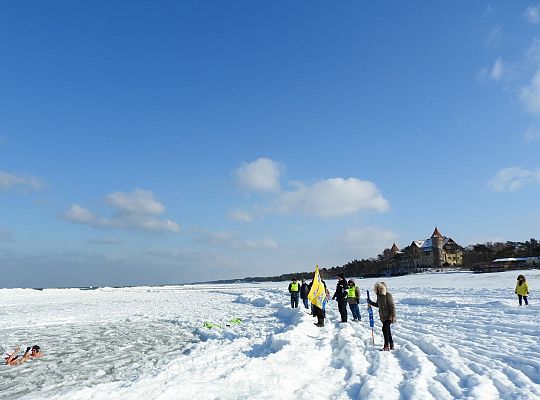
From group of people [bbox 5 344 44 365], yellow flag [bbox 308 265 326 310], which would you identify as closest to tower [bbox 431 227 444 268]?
yellow flag [bbox 308 265 326 310]

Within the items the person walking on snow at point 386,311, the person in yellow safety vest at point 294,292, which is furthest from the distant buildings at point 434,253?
the person walking on snow at point 386,311

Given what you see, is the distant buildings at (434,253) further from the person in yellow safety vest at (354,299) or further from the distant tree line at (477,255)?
the person in yellow safety vest at (354,299)

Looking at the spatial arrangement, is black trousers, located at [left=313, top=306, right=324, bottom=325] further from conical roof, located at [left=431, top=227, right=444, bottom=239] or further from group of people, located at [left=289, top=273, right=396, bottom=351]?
conical roof, located at [left=431, top=227, right=444, bottom=239]

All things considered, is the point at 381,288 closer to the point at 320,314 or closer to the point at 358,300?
the point at 320,314

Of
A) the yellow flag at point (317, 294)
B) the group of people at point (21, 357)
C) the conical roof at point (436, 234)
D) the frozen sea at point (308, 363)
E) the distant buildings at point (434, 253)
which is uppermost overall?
the conical roof at point (436, 234)

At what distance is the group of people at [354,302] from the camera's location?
30.7ft

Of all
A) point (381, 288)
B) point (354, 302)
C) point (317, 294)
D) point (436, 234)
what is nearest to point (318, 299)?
point (317, 294)

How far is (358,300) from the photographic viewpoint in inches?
585

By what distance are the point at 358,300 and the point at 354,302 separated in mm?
230

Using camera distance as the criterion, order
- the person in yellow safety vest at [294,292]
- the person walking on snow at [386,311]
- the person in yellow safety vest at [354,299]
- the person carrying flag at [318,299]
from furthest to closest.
A: the person in yellow safety vest at [294,292] < the person in yellow safety vest at [354,299] < the person carrying flag at [318,299] < the person walking on snow at [386,311]

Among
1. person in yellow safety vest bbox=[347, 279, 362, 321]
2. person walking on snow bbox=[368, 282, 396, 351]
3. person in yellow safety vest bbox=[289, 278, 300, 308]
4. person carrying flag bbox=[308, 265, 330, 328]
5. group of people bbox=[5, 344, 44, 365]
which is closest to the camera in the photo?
person walking on snow bbox=[368, 282, 396, 351]

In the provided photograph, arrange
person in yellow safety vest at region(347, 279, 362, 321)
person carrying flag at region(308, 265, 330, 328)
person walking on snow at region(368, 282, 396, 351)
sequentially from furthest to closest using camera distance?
1. person in yellow safety vest at region(347, 279, 362, 321)
2. person carrying flag at region(308, 265, 330, 328)
3. person walking on snow at region(368, 282, 396, 351)

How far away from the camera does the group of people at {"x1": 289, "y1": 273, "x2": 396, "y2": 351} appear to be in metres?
9.37

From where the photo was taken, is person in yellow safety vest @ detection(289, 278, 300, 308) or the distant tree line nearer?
person in yellow safety vest @ detection(289, 278, 300, 308)
